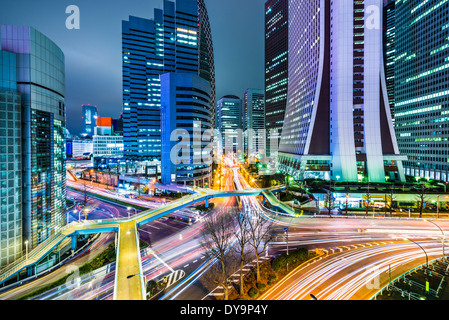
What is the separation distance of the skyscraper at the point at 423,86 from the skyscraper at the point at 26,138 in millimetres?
109014

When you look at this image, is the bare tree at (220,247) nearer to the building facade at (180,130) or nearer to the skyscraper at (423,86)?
the building facade at (180,130)

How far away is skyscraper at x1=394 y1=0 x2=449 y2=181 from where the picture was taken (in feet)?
250

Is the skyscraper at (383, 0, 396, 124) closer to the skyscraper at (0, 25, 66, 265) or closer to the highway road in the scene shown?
the highway road

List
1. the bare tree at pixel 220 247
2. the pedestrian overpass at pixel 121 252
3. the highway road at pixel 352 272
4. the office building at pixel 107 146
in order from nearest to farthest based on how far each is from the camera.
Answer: the pedestrian overpass at pixel 121 252 < the highway road at pixel 352 272 < the bare tree at pixel 220 247 < the office building at pixel 107 146

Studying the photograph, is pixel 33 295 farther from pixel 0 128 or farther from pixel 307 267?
pixel 307 267

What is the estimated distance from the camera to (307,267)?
27453 mm

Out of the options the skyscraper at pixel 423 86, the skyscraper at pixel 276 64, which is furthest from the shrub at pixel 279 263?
the skyscraper at pixel 276 64

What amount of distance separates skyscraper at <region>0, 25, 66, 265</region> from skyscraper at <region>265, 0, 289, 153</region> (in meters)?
135

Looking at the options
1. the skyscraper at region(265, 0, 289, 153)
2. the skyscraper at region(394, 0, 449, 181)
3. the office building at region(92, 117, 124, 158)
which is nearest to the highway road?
the skyscraper at region(394, 0, 449, 181)

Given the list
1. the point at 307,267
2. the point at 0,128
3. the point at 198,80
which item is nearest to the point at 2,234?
the point at 0,128

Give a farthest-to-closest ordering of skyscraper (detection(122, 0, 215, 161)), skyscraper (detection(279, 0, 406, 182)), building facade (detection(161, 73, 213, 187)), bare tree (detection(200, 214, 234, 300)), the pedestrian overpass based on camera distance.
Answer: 1. skyscraper (detection(122, 0, 215, 161))
2. skyscraper (detection(279, 0, 406, 182))
3. building facade (detection(161, 73, 213, 187))
4. bare tree (detection(200, 214, 234, 300))
5. the pedestrian overpass

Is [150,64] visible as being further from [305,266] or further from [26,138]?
[305,266]

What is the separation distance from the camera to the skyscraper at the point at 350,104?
70.1m

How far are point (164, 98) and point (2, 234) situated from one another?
53605mm
